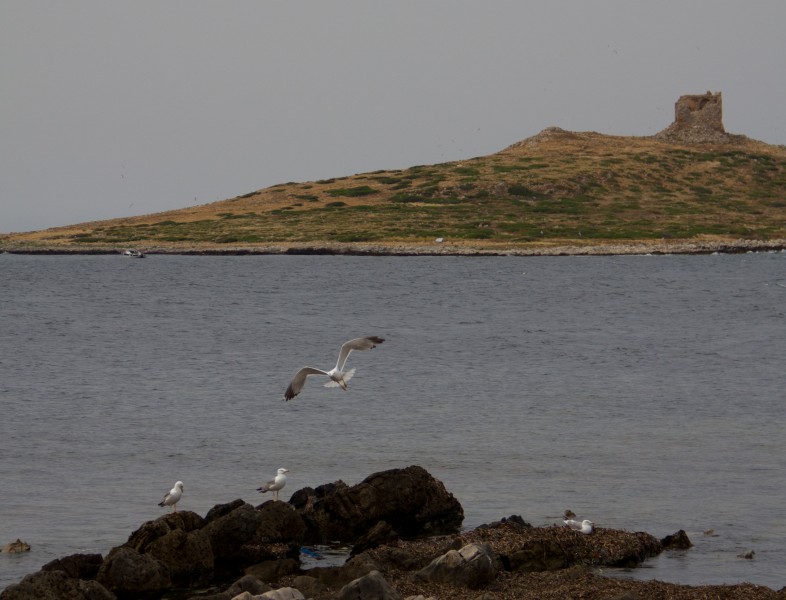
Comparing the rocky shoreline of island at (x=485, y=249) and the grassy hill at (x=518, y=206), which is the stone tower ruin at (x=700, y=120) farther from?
the rocky shoreline of island at (x=485, y=249)

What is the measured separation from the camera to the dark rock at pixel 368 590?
15.9 metres

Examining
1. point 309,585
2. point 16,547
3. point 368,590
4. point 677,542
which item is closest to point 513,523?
point 677,542

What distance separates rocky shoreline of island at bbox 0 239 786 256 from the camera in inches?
4697

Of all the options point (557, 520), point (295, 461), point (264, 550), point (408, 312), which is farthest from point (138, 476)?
point (408, 312)

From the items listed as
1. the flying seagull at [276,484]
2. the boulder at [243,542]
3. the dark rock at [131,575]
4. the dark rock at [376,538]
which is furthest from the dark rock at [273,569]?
the flying seagull at [276,484]

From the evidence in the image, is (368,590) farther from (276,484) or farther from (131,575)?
(276,484)

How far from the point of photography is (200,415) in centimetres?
3612

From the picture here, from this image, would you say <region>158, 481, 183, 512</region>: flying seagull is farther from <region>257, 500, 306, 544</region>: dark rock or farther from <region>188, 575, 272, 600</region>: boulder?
<region>188, 575, 272, 600</region>: boulder

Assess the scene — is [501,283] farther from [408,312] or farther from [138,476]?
[138,476]

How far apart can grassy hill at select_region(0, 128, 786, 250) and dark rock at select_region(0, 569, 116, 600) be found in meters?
106

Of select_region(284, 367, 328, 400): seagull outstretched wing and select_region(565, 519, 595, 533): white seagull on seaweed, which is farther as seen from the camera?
select_region(284, 367, 328, 400): seagull outstretched wing

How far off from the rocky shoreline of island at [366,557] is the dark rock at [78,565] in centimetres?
2

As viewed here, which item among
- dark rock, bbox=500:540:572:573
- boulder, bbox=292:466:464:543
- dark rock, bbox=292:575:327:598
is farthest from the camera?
boulder, bbox=292:466:464:543

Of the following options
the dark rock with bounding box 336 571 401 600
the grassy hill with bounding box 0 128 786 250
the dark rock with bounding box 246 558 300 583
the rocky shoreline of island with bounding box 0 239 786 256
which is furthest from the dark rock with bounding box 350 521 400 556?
the grassy hill with bounding box 0 128 786 250
